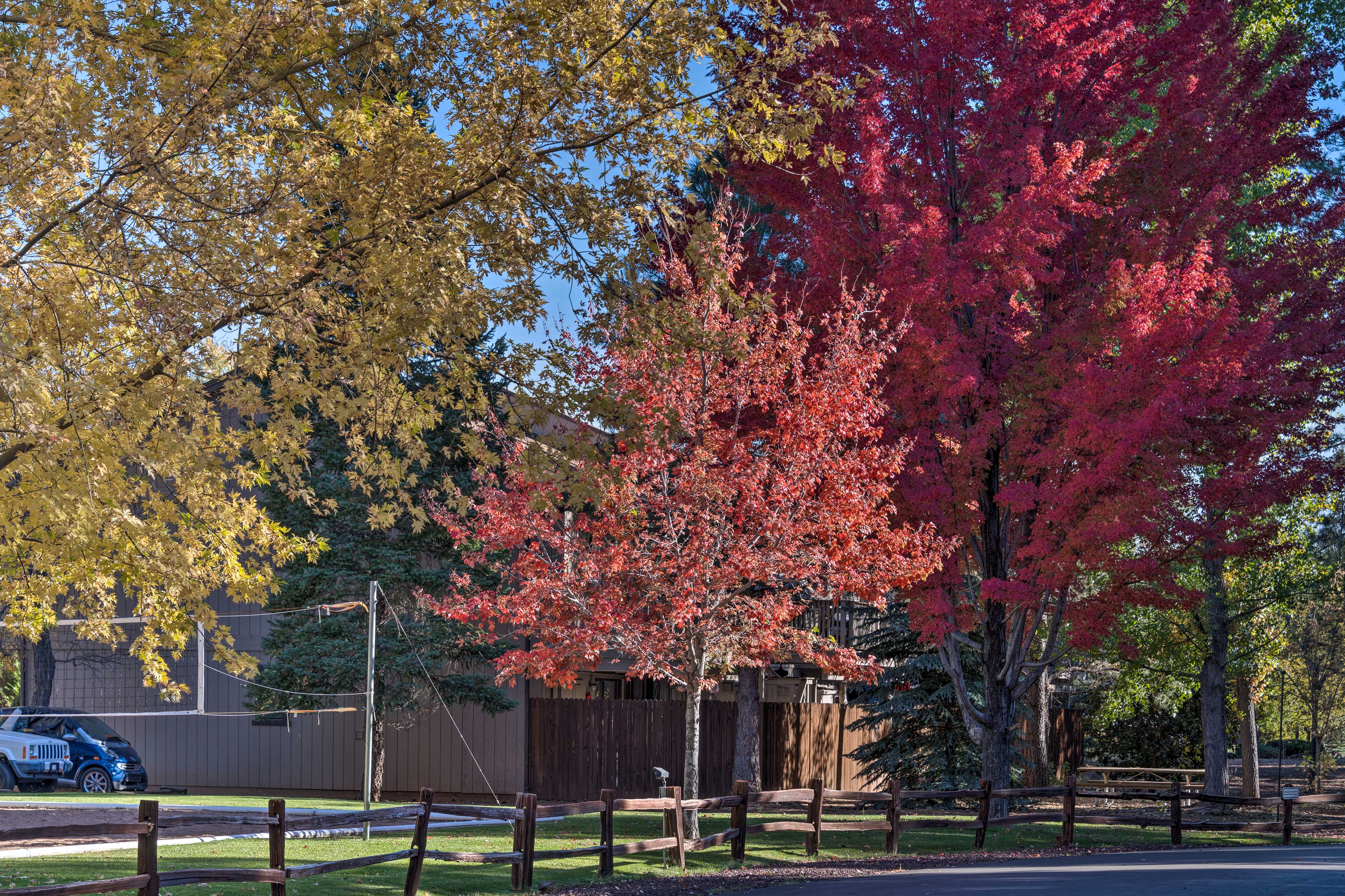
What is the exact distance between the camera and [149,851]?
8.91 metres

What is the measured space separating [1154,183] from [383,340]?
485 inches

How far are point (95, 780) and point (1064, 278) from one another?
2114cm

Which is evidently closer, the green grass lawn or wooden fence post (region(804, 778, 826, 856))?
the green grass lawn

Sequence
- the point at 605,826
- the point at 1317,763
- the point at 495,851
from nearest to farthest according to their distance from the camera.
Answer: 1. the point at 605,826
2. the point at 495,851
3. the point at 1317,763

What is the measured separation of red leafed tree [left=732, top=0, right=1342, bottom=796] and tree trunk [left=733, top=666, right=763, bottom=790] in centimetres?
633

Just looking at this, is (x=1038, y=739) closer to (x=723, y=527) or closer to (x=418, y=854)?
(x=723, y=527)

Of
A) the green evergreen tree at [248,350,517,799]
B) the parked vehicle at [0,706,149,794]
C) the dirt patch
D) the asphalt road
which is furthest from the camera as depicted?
the parked vehicle at [0,706,149,794]

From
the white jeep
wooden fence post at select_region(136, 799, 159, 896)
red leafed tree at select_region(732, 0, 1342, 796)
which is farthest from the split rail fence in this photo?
the white jeep

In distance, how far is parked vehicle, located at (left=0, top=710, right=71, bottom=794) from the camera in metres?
24.8

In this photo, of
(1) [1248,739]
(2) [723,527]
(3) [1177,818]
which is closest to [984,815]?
(3) [1177,818]

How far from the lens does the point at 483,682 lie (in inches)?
929

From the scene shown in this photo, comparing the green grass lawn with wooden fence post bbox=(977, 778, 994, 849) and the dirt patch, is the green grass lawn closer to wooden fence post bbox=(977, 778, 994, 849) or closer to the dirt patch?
wooden fence post bbox=(977, 778, 994, 849)

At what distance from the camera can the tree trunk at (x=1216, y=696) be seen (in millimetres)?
24219

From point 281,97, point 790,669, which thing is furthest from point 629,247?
point 790,669
